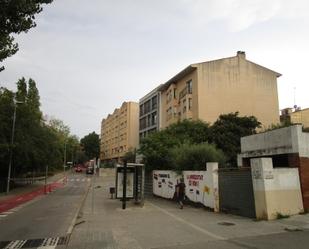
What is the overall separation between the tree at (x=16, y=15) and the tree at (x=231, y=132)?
1114 inches

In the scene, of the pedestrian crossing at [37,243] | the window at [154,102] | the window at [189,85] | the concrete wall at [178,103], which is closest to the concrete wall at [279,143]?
the pedestrian crossing at [37,243]

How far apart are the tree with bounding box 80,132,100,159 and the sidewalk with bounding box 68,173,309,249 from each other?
109647 millimetres

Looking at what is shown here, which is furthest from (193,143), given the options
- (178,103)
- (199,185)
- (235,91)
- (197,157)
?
(178,103)

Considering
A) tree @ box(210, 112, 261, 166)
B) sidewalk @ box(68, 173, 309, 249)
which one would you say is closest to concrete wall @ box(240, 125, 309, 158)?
sidewalk @ box(68, 173, 309, 249)

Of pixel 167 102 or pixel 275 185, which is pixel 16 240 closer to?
pixel 275 185

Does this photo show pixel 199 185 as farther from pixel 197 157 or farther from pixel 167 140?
pixel 167 140

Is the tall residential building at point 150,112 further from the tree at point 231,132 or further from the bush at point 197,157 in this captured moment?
the bush at point 197,157

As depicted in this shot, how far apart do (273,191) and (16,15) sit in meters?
12.1

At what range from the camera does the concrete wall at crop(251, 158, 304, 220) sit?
16281 millimetres

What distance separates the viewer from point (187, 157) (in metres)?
25.4

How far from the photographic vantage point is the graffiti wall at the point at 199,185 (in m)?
20.6

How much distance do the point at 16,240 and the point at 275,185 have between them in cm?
1053

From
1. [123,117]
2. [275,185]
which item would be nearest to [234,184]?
[275,185]

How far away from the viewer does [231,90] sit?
47719 millimetres
